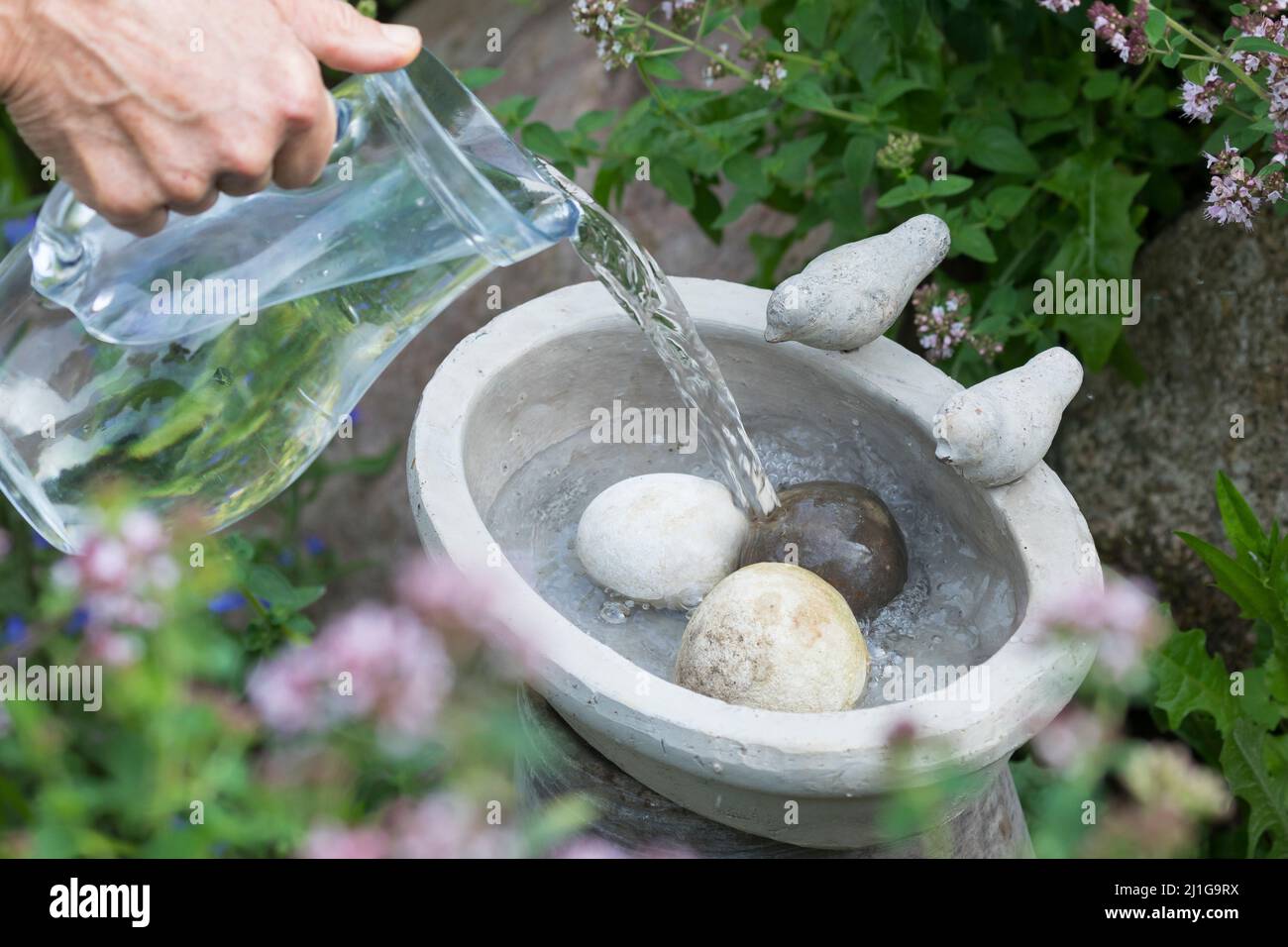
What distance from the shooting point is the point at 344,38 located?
1.21 metres

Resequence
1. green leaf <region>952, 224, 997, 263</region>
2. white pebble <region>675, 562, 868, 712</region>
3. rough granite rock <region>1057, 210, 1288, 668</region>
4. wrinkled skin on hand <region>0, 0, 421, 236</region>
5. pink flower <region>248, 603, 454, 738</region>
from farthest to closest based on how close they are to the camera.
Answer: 1. rough granite rock <region>1057, 210, 1288, 668</region>
2. green leaf <region>952, 224, 997, 263</region>
3. white pebble <region>675, 562, 868, 712</region>
4. wrinkled skin on hand <region>0, 0, 421, 236</region>
5. pink flower <region>248, 603, 454, 738</region>

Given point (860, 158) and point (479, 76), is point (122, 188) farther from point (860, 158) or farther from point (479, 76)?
point (860, 158)

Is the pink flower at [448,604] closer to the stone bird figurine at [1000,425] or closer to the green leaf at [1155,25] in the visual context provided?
the stone bird figurine at [1000,425]

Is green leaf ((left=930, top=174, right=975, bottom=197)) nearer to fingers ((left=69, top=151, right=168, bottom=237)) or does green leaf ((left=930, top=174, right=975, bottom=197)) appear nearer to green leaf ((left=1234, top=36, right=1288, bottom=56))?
green leaf ((left=1234, top=36, right=1288, bottom=56))

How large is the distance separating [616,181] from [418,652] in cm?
155

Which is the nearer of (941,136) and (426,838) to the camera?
(426,838)

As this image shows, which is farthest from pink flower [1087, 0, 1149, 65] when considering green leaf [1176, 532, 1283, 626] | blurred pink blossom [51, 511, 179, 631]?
blurred pink blossom [51, 511, 179, 631]

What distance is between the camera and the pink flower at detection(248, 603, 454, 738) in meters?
0.91

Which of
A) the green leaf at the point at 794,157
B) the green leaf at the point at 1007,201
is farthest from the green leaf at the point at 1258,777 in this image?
the green leaf at the point at 794,157

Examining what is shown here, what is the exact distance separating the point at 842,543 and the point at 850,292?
12.1 inches

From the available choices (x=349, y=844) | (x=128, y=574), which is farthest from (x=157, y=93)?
(x=349, y=844)

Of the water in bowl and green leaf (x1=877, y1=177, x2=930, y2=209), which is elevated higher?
green leaf (x1=877, y1=177, x2=930, y2=209)

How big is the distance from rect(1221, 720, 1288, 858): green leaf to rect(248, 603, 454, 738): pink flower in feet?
4.43
